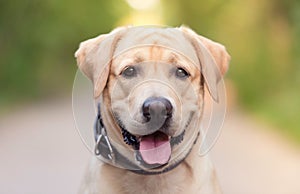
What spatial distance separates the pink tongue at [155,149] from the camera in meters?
4.43

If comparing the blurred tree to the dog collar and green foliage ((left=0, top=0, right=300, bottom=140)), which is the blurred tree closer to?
green foliage ((left=0, top=0, right=300, bottom=140))

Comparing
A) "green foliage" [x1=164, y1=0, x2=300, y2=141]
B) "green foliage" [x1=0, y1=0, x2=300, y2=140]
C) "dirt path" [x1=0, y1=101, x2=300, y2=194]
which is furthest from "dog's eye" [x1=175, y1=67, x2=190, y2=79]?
"green foliage" [x1=0, y1=0, x2=300, y2=140]

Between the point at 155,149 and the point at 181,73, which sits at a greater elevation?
the point at 181,73

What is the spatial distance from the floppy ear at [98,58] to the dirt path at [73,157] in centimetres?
299

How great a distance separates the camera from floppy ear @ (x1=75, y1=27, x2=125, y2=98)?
14.8 ft

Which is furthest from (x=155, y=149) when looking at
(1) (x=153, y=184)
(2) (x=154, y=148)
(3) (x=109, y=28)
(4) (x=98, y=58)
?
(3) (x=109, y=28)

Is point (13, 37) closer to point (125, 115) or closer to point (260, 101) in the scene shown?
point (260, 101)

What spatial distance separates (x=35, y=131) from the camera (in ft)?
35.2

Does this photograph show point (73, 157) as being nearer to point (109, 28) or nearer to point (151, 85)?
point (151, 85)

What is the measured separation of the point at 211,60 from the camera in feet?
15.4

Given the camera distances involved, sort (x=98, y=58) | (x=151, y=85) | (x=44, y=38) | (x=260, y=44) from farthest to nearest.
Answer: (x=44, y=38) < (x=260, y=44) < (x=98, y=58) < (x=151, y=85)

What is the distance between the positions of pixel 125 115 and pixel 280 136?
6.08 m

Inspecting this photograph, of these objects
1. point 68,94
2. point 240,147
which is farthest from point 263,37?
point 240,147

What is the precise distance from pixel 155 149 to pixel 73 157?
A: 4651 mm
